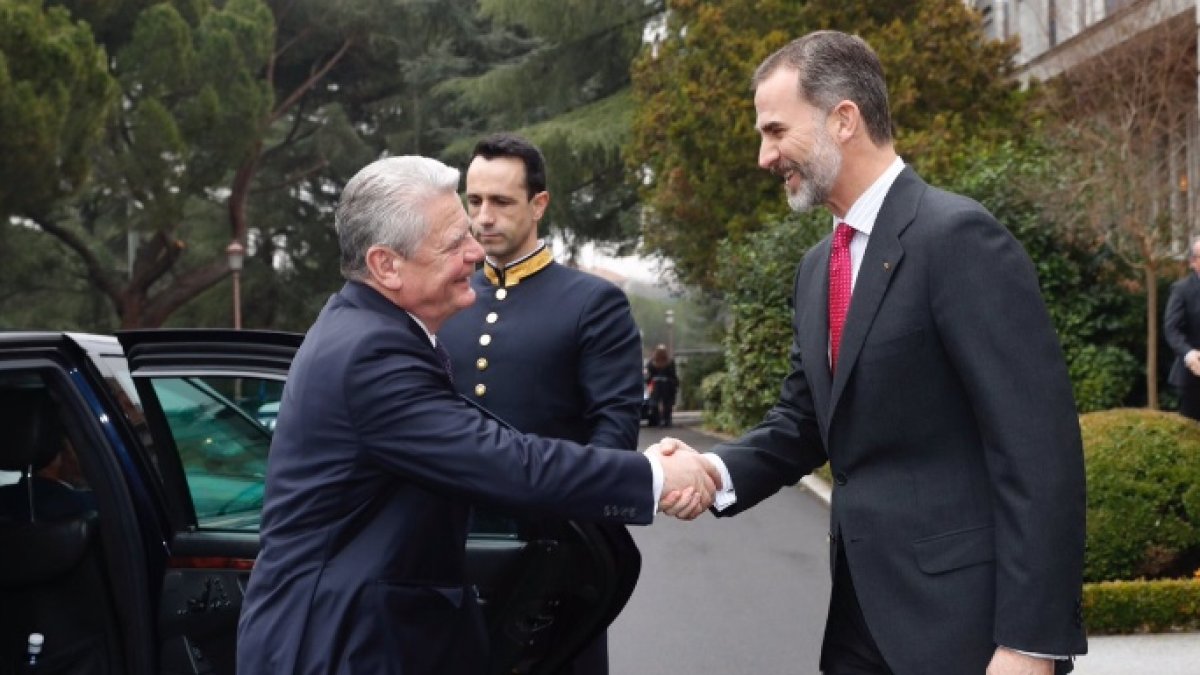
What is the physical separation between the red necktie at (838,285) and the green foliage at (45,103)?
29.2 metres

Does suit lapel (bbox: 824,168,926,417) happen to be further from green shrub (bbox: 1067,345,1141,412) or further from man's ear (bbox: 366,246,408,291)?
green shrub (bbox: 1067,345,1141,412)

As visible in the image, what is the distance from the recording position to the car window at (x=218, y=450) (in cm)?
447

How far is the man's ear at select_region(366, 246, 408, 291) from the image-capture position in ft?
10.6

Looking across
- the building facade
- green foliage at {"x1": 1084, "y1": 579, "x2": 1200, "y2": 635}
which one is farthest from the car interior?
the building facade

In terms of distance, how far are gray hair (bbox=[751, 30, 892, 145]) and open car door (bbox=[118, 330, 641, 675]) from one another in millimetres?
1152

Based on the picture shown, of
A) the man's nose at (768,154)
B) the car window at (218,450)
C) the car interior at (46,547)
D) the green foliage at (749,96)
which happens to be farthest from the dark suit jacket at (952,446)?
the green foliage at (749,96)

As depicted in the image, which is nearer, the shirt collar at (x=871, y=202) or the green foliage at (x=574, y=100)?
the shirt collar at (x=871, y=202)

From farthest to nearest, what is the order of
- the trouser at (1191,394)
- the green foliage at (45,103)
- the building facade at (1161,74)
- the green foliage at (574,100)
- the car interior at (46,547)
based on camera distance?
the green foliage at (574,100) < the green foliage at (45,103) < the building facade at (1161,74) < the trouser at (1191,394) < the car interior at (46,547)

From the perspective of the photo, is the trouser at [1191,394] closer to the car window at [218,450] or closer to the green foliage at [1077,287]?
the green foliage at [1077,287]

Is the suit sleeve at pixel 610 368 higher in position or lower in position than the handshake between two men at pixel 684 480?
higher

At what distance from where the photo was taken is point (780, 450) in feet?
12.7

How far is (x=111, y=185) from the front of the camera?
37469mm

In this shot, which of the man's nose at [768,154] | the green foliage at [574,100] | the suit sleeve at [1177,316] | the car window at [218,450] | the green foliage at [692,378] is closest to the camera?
the man's nose at [768,154]

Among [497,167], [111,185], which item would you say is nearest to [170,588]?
[497,167]
